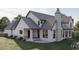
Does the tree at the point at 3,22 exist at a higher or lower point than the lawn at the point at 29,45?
higher

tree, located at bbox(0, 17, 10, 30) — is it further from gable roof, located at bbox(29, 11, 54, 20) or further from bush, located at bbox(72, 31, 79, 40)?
bush, located at bbox(72, 31, 79, 40)

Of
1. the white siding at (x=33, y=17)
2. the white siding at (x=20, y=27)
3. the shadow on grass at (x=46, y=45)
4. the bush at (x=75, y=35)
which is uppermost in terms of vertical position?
the white siding at (x=33, y=17)

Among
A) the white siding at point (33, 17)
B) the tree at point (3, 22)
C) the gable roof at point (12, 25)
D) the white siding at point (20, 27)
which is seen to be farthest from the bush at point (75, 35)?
the tree at point (3, 22)

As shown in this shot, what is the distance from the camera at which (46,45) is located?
3152 mm

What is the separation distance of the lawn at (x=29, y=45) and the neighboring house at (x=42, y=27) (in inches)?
2.7

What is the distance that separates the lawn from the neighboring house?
67 millimetres

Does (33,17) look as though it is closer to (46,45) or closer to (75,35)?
(46,45)

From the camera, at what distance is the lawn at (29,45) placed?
3133 millimetres

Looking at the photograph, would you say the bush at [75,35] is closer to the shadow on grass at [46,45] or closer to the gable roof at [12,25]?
the shadow on grass at [46,45]
